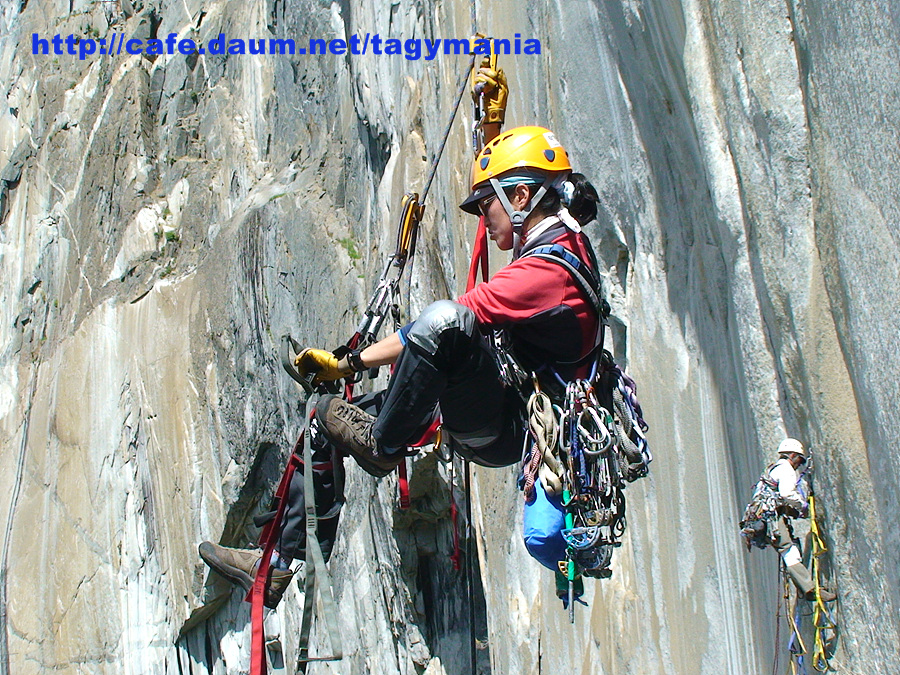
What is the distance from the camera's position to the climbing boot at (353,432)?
357cm

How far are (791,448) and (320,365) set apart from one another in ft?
5.55

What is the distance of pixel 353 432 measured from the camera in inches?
141

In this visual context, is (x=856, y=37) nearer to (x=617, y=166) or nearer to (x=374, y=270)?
(x=617, y=166)

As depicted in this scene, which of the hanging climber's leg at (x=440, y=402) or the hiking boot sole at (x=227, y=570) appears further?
the hiking boot sole at (x=227, y=570)

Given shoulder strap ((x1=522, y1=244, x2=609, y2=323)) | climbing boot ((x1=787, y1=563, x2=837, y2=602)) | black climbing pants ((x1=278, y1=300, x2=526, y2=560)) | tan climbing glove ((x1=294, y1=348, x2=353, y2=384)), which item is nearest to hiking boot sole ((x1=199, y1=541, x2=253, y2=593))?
black climbing pants ((x1=278, y1=300, x2=526, y2=560))

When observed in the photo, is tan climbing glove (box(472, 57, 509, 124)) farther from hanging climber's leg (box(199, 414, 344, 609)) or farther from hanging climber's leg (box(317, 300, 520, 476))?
hanging climber's leg (box(199, 414, 344, 609))

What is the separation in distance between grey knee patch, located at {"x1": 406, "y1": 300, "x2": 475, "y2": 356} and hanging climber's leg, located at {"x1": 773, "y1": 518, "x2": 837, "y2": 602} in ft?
4.01

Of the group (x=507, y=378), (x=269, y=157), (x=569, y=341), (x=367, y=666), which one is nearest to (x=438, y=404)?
(x=507, y=378)

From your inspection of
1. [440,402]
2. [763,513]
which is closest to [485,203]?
[440,402]

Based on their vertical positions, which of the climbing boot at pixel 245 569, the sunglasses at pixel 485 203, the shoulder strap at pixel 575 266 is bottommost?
the climbing boot at pixel 245 569

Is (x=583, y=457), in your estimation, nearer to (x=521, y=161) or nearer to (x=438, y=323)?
(x=438, y=323)

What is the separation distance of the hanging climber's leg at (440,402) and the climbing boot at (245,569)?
0.73 metres

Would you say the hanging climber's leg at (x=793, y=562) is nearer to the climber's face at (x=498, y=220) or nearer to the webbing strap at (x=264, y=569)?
the climber's face at (x=498, y=220)

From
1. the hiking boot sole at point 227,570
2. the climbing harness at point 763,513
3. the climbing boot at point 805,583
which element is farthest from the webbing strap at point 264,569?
the climbing boot at point 805,583
